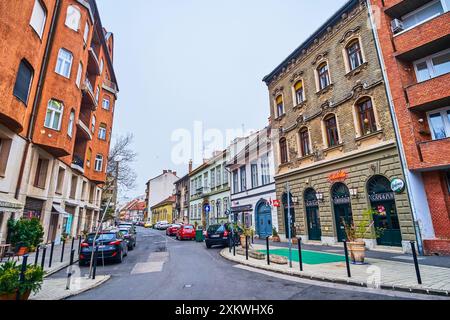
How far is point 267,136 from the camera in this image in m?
22.6

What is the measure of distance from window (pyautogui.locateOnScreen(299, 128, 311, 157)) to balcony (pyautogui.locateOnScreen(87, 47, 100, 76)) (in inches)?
741

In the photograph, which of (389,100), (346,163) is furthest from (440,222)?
(389,100)

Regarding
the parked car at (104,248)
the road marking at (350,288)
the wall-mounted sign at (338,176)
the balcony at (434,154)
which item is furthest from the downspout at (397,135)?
the parked car at (104,248)

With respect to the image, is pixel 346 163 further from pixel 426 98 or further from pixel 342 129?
pixel 426 98

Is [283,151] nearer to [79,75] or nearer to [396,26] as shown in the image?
[396,26]

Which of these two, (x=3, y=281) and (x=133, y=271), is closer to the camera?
(x=3, y=281)

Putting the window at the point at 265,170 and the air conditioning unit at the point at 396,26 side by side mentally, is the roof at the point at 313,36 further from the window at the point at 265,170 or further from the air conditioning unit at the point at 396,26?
the window at the point at 265,170

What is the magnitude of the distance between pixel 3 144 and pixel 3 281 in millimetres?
10337

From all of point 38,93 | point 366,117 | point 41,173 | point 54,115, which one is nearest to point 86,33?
point 38,93

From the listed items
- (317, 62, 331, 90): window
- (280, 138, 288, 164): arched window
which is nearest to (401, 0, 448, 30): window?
(317, 62, 331, 90): window

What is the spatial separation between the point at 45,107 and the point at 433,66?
21474 mm

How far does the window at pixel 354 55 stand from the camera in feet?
47.4

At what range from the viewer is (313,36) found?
1762cm

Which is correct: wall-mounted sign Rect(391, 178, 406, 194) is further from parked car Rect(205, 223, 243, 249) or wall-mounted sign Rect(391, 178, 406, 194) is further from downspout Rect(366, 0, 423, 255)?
parked car Rect(205, 223, 243, 249)
